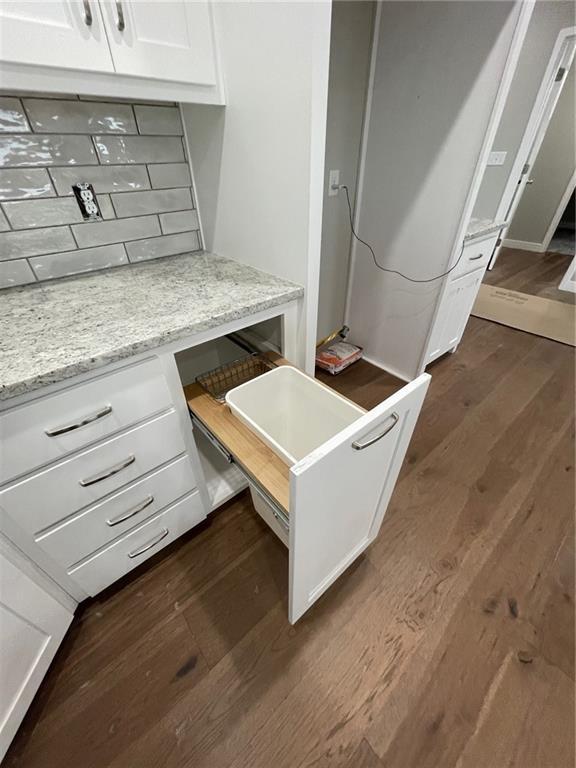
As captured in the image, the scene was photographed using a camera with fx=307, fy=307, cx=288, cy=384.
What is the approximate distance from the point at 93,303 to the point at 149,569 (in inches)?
37.2

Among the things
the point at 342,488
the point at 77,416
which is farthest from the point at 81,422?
the point at 342,488

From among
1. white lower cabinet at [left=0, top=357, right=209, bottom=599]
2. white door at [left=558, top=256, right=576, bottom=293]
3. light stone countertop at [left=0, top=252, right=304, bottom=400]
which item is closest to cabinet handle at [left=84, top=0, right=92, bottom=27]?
light stone countertop at [left=0, top=252, right=304, bottom=400]

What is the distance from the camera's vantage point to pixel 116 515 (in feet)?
2.96

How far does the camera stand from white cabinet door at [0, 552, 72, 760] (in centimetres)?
70

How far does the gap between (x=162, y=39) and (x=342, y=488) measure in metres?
1.19

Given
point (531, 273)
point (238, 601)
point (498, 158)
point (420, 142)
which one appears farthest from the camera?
point (531, 273)

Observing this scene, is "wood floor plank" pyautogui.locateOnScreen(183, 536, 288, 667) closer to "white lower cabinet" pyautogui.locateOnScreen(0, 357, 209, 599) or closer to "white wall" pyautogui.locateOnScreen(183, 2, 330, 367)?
"white lower cabinet" pyautogui.locateOnScreen(0, 357, 209, 599)

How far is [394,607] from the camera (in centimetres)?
103

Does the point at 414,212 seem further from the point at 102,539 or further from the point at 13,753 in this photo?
the point at 13,753

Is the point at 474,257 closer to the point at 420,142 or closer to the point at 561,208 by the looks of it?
the point at 420,142

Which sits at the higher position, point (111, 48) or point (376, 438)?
point (111, 48)

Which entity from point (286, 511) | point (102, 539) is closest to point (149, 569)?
point (102, 539)

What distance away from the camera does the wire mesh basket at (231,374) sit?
1.07 meters

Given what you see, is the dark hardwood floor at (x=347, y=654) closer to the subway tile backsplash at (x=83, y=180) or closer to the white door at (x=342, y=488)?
the white door at (x=342, y=488)
